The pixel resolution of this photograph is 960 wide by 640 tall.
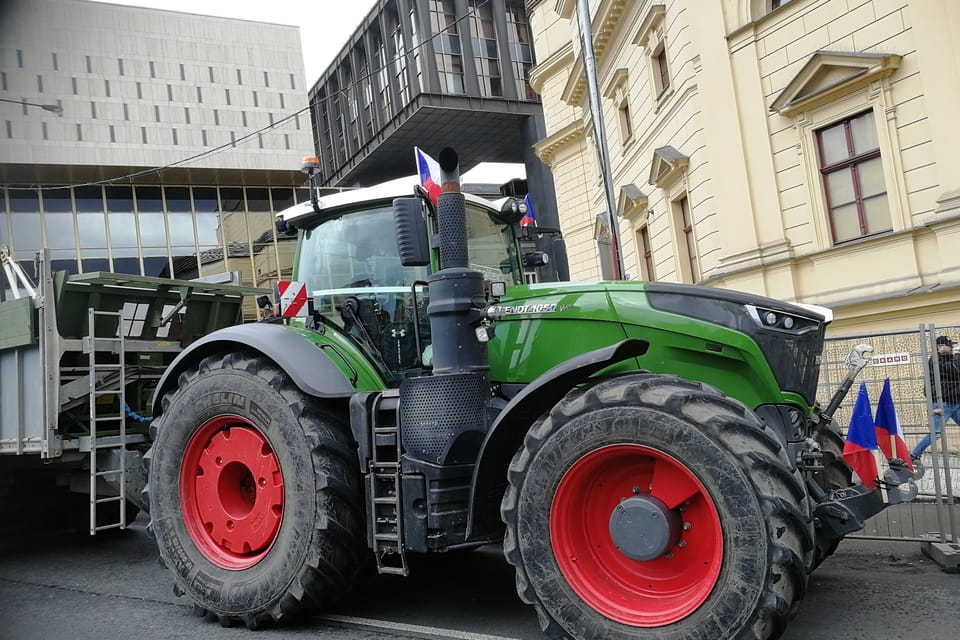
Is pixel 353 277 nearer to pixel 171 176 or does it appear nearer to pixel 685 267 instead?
pixel 685 267

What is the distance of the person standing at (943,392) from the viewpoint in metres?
5.46

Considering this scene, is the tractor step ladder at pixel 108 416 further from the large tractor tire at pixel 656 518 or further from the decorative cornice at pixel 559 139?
the decorative cornice at pixel 559 139

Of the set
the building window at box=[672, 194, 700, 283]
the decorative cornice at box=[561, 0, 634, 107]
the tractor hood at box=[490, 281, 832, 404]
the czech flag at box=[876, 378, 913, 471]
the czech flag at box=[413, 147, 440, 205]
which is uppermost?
the decorative cornice at box=[561, 0, 634, 107]

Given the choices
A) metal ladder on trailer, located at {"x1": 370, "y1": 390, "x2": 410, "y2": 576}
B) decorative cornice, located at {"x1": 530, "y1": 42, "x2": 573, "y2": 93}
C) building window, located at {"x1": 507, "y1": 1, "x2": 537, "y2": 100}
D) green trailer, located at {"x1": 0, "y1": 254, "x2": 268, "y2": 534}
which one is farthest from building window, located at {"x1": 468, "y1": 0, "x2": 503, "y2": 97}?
metal ladder on trailer, located at {"x1": 370, "y1": 390, "x2": 410, "y2": 576}

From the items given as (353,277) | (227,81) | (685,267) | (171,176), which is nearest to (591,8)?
(685,267)

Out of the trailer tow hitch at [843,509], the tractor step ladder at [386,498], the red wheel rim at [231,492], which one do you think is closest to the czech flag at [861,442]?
the trailer tow hitch at [843,509]

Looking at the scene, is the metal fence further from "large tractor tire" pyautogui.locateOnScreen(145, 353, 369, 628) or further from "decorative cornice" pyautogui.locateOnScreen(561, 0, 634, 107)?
"decorative cornice" pyautogui.locateOnScreen(561, 0, 634, 107)

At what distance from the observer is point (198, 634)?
4207mm

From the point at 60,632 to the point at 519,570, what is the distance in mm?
2798

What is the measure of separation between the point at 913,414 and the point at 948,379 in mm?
348

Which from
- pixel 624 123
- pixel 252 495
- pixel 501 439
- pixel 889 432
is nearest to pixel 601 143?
pixel 889 432

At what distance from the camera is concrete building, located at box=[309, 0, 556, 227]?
33.4m

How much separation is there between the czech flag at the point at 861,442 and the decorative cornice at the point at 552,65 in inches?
846

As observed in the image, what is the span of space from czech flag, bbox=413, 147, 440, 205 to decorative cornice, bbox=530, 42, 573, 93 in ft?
70.3
